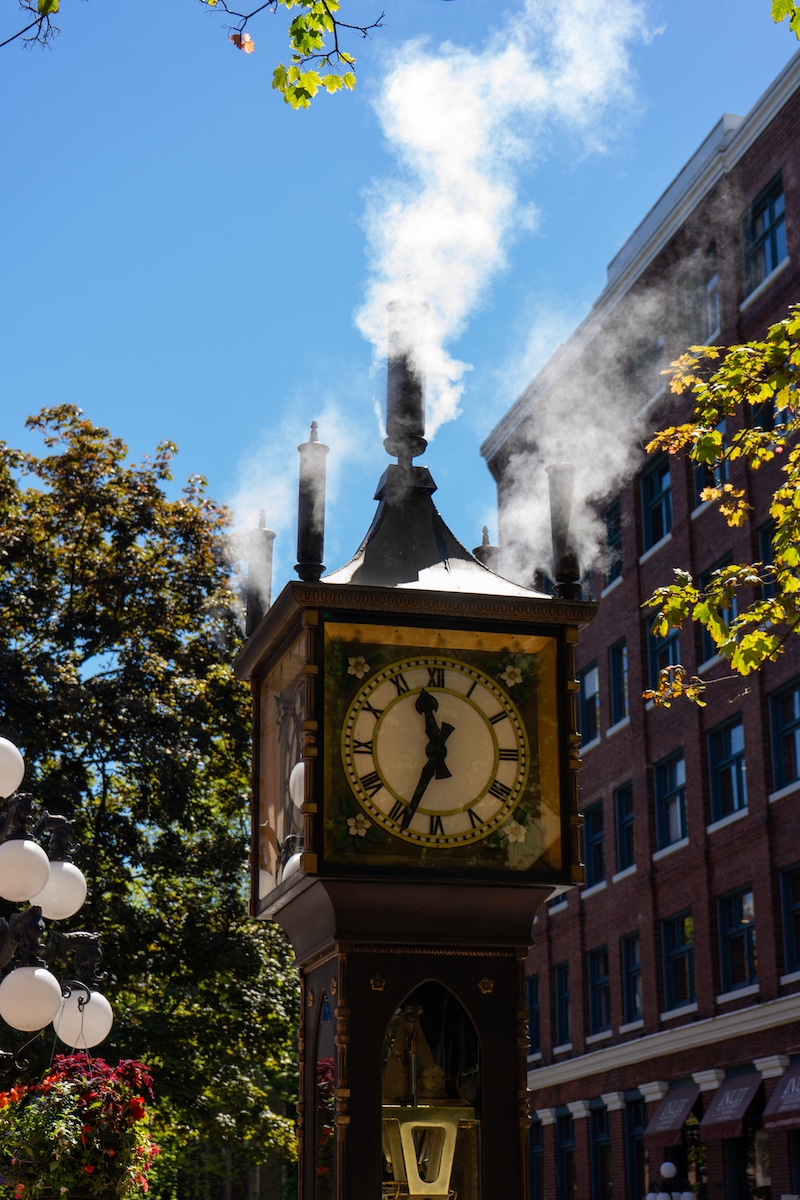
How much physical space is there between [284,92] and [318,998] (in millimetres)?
3554

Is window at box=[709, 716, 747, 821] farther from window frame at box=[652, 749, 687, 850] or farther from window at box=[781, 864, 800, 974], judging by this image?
window at box=[781, 864, 800, 974]

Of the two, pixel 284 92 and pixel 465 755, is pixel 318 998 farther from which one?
pixel 284 92

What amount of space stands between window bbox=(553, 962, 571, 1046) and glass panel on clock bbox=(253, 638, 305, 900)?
32115 millimetres

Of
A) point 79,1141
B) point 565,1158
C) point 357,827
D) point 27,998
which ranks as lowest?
point 79,1141

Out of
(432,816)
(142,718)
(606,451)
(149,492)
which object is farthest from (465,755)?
(606,451)

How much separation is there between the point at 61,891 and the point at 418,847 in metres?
4.71

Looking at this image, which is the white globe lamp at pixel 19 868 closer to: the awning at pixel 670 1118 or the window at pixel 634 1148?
the awning at pixel 670 1118

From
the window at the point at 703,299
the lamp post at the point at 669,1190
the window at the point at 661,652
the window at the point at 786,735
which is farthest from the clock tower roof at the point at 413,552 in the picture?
the window at the point at 661,652

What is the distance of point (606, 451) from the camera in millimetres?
33250

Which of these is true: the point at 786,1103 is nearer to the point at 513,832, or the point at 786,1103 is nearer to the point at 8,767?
the point at 8,767

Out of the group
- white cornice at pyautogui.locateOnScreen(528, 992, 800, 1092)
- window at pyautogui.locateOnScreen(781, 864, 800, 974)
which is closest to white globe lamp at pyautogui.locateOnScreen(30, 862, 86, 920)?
white cornice at pyautogui.locateOnScreen(528, 992, 800, 1092)

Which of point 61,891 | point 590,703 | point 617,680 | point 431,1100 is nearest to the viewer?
point 431,1100

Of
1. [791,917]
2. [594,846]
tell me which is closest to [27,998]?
[791,917]

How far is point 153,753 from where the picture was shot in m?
21.7
